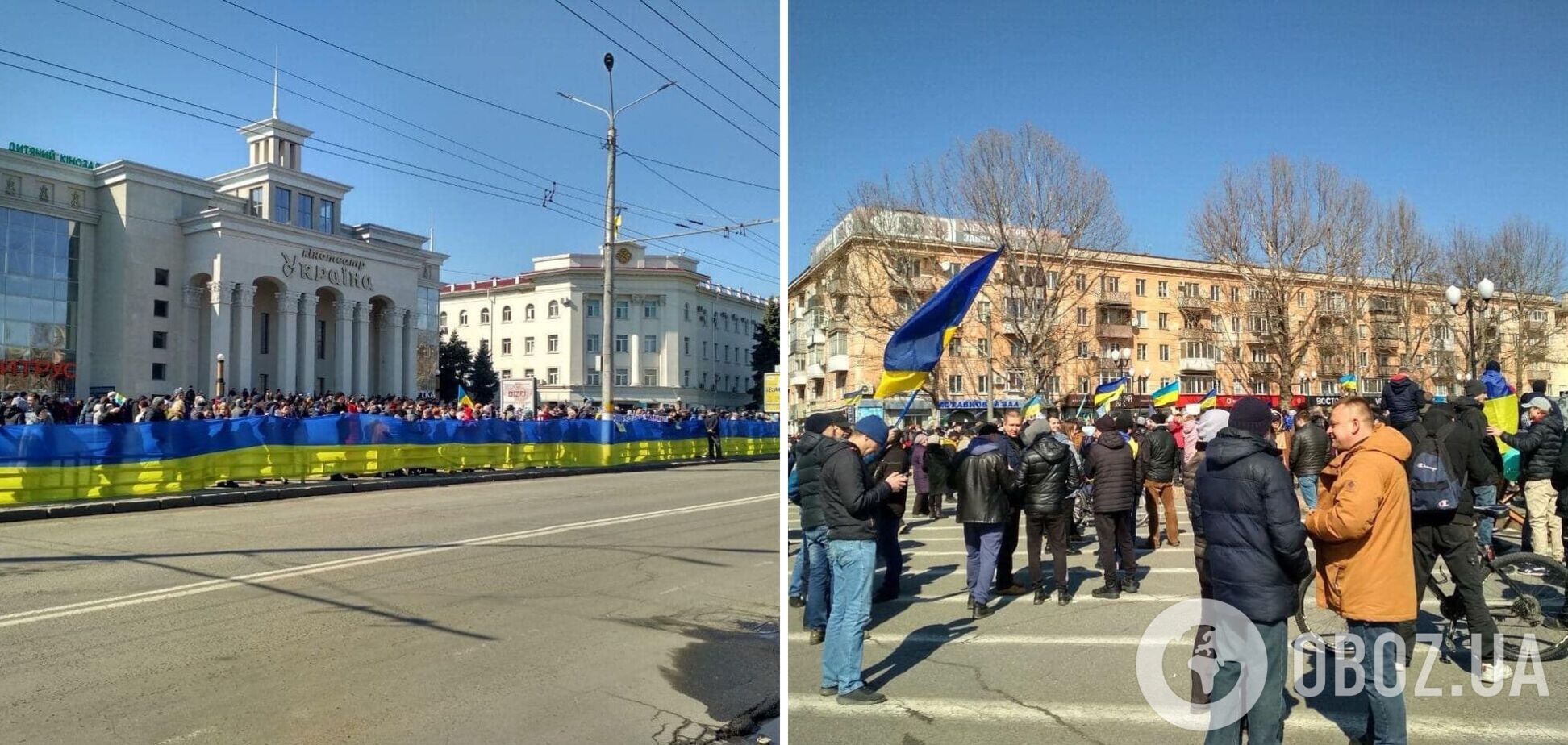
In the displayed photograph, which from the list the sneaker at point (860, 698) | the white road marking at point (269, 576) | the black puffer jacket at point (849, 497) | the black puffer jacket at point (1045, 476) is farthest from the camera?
the black puffer jacket at point (1045, 476)

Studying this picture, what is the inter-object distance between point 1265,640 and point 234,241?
3630 cm

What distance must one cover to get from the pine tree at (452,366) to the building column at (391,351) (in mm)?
6207

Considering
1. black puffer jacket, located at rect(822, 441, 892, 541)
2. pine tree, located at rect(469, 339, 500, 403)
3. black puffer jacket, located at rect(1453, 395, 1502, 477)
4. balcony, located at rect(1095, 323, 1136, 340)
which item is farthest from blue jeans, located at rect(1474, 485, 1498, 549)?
balcony, located at rect(1095, 323, 1136, 340)

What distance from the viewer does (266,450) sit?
1856 centimetres

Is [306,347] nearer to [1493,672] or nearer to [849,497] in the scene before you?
[849,497]

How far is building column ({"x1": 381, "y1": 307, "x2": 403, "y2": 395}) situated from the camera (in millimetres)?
47094

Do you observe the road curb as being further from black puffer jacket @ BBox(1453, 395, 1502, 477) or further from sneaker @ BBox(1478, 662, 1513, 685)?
black puffer jacket @ BBox(1453, 395, 1502, 477)

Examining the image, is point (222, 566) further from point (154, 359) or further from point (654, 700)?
point (154, 359)

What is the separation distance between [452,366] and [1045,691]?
56.6 metres

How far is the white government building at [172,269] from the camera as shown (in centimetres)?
2827

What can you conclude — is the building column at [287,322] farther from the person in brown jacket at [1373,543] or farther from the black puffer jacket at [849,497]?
the person in brown jacket at [1373,543]

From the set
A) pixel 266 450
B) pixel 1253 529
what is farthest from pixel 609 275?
pixel 1253 529

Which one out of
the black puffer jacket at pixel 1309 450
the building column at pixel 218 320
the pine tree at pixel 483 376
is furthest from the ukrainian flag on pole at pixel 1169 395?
the pine tree at pixel 483 376

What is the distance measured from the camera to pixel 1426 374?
4200 cm
